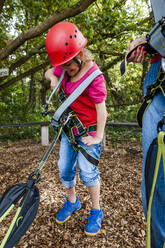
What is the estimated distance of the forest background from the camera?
346cm

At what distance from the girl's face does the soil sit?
5.44ft

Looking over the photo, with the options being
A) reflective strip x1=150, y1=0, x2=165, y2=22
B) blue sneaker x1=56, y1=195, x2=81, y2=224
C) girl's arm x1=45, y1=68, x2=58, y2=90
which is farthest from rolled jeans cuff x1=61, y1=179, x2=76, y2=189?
reflective strip x1=150, y1=0, x2=165, y2=22

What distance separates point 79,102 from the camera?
1.82 metres

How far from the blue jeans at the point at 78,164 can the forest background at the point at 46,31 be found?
40.8 inches

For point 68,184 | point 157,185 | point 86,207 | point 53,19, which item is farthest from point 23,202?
point 53,19

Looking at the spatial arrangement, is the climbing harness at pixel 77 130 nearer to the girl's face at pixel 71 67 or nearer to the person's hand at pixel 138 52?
the girl's face at pixel 71 67

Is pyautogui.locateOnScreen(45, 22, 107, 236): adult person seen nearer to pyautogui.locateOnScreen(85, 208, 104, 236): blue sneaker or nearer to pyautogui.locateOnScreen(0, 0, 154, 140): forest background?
pyautogui.locateOnScreen(85, 208, 104, 236): blue sneaker

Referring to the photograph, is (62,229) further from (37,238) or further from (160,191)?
(160,191)

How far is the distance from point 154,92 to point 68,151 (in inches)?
47.9

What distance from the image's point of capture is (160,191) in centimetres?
85

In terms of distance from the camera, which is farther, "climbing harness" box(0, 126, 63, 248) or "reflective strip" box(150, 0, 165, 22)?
"climbing harness" box(0, 126, 63, 248)

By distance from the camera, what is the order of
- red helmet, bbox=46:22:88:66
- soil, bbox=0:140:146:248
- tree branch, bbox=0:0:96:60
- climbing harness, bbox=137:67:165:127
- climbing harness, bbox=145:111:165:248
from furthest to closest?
tree branch, bbox=0:0:96:60 < soil, bbox=0:140:146:248 < red helmet, bbox=46:22:88:66 < climbing harness, bbox=137:67:165:127 < climbing harness, bbox=145:111:165:248

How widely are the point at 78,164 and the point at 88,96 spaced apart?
0.67 m

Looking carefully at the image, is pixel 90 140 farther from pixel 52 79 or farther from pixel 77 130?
pixel 52 79
